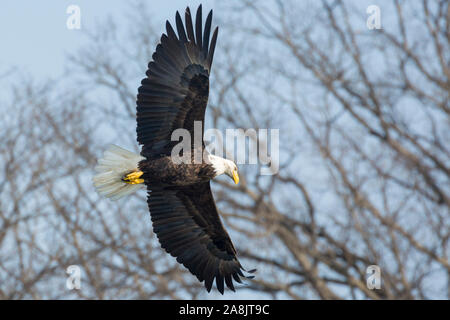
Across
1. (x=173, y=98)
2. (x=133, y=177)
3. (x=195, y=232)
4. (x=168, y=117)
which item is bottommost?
(x=195, y=232)

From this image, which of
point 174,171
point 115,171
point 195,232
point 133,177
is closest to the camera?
point 174,171

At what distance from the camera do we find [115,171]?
8.27 m

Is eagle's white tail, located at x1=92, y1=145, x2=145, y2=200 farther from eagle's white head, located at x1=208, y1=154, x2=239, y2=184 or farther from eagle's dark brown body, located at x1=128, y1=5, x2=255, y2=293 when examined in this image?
eagle's white head, located at x1=208, y1=154, x2=239, y2=184

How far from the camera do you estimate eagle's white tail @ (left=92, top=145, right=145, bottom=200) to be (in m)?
8.16

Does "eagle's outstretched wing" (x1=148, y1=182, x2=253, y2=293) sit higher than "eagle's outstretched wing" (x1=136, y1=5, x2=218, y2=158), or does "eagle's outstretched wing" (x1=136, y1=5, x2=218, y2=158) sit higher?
"eagle's outstretched wing" (x1=136, y1=5, x2=218, y2=158)

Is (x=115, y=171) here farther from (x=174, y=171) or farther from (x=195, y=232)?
(x=195, y=232)

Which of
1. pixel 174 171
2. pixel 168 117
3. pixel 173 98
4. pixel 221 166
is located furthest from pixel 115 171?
pixel 221 166

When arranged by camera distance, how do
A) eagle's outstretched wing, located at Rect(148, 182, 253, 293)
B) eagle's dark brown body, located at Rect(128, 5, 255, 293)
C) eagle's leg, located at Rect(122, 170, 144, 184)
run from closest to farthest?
eagle's dark brown body, located at Rect(128, 5, 255, 293)
eagle's leg, located at Rect(122, 170, 144, 184)
eagle's outstretched wing, located at Rect(148, 182, 253, 293)

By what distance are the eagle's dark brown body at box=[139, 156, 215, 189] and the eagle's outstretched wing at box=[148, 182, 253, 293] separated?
38 cm

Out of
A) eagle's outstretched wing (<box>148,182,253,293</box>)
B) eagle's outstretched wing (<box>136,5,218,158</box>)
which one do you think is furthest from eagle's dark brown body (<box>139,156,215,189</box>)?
eagle's outstretched wing (<box>148,182,253,293</box>)

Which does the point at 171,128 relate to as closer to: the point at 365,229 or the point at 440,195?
the point at 365,229

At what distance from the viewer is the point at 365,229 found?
15820 millimetres

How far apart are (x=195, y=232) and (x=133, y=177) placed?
3.29 feet
